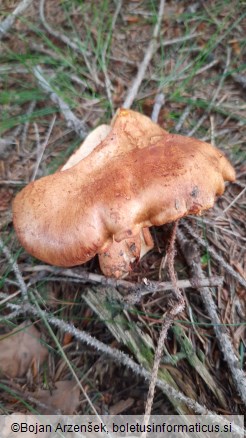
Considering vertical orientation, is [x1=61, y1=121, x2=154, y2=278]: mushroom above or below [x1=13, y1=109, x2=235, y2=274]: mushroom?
below

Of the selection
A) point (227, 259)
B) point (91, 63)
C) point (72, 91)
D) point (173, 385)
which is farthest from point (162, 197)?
point (91, 63)

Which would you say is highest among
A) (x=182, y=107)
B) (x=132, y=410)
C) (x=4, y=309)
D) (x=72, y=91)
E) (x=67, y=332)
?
(x=72, y=91)

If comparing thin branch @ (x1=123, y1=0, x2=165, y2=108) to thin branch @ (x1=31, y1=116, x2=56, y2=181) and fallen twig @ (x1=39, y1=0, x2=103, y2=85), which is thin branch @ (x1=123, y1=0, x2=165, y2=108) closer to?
fallen twig @ (x1=39, y1=0, x2=103, y2=85)

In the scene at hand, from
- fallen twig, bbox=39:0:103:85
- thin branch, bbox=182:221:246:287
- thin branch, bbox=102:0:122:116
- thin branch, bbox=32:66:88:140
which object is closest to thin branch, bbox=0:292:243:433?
thin branch, bbox=182:221:246:287

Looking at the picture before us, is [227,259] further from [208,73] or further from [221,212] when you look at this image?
[208,73]

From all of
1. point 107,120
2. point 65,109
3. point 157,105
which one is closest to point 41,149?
point 65,109

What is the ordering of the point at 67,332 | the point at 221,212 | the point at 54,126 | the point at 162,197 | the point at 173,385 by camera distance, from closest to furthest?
the point at 162,197
the point at 173,385
the point at 67,332
the point at 221,212
the point at 54,126
